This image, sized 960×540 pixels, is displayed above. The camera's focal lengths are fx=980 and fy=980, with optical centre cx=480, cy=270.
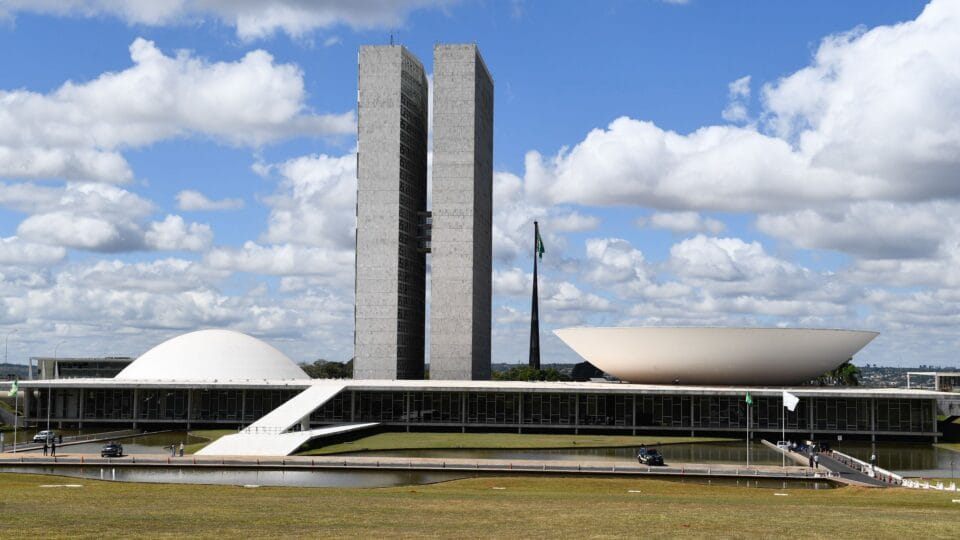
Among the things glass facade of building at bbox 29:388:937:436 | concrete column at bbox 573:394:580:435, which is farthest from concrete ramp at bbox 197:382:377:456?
concrete column at bbox 573:394:580:435

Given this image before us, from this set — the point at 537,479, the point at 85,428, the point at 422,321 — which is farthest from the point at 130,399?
the point at 537,479

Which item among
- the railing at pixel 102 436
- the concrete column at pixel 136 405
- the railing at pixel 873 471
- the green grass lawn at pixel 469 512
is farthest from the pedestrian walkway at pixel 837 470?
the concrete column at pixel 136 405

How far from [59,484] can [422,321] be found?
83506 mm

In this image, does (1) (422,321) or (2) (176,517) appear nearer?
(2) (176,517)

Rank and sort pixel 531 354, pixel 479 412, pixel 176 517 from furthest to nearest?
pixel 531 354
pixel 479 412
pixel 176 517

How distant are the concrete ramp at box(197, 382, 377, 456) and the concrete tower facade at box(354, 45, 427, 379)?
700 inches

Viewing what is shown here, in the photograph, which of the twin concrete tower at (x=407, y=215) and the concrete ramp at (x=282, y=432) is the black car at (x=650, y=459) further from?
the twin concrete tower at (x=407, y=215)

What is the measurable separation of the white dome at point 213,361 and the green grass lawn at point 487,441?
24.8 metres

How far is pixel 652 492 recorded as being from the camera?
1788 inches

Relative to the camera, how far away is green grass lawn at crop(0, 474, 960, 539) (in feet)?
86.6

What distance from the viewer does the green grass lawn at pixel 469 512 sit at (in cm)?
2641

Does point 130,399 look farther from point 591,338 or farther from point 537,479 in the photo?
point 537,479

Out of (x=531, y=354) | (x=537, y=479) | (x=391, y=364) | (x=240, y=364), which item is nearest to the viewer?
(x=537, y=479)

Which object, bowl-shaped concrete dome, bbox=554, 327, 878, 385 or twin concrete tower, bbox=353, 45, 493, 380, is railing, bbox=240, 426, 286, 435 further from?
twin concrete tower, bbox=353, 45, 493, 380
